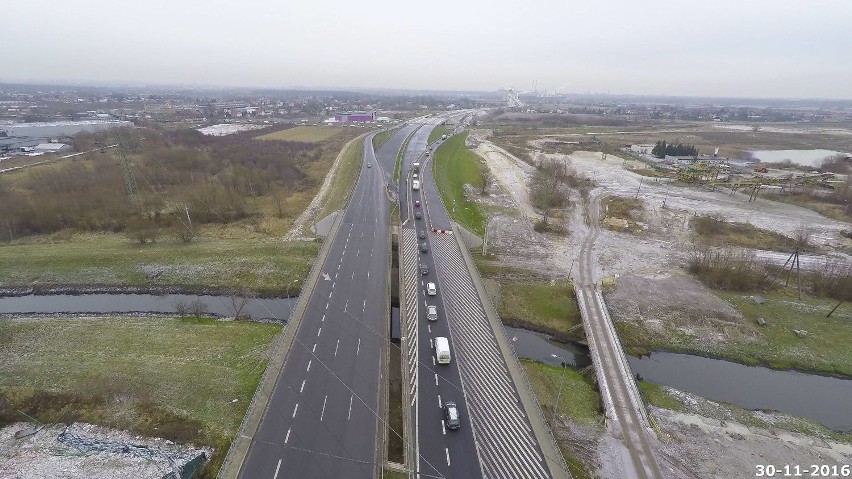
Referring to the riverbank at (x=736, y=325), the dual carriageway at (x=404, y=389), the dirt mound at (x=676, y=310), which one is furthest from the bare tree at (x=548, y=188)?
the dual carriageway at (x=404, y=389)

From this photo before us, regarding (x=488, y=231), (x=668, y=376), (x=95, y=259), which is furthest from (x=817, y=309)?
(x=95, y=259)

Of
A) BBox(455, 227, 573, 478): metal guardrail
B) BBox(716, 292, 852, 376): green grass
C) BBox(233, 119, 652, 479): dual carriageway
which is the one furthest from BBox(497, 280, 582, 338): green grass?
BBox(716, 292, 852, 376): green grass

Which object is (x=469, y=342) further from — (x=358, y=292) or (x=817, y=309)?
(x=817, y=309)

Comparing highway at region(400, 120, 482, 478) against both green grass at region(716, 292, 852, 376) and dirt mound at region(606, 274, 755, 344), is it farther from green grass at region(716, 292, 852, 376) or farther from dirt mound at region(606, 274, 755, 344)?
green grass at region(716, 292, 852, 376)

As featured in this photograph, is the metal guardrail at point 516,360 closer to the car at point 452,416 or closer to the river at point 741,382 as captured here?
the car at point 452,416

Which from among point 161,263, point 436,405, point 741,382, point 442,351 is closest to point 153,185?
point 161,263

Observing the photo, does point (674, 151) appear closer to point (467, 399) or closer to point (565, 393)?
point (565, 393)
